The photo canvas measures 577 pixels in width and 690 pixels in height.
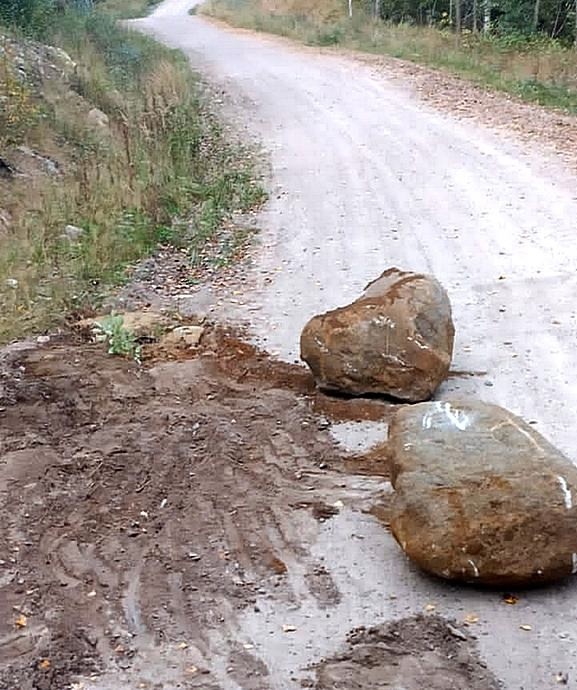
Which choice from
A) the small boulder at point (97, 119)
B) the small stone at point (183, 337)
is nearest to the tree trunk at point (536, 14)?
the small boulder at point (97, 119)

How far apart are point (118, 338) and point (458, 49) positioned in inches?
668

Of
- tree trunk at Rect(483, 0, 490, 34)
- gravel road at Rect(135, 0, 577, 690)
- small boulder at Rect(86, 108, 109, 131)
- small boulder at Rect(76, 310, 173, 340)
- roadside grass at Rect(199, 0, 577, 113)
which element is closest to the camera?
gravel road at Rect(135, 0, 577, 690)

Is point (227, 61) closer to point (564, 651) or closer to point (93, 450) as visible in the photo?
point (93, 450)

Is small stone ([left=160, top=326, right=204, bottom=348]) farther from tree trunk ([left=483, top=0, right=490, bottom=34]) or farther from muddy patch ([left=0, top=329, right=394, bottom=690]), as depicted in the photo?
tree trunk ([left=483, top=0, right=490, bottom=34])

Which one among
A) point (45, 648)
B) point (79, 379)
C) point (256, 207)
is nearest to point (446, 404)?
point (45, 648)

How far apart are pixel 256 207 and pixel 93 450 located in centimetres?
613

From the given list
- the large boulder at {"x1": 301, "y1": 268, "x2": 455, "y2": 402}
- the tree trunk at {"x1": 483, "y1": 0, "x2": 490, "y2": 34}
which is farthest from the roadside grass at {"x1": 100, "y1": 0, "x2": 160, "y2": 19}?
the large boulder at {"x1": 301, "y1": 268, "x2": 455, "y2": 402}

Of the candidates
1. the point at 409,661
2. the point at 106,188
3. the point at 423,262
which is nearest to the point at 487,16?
the point at 106,188

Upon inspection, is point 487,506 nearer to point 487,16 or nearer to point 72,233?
point 72,233

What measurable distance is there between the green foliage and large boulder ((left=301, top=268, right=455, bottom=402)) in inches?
55.6

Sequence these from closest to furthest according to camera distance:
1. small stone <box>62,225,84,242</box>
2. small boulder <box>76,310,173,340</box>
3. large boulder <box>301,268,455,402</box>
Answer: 1. large boulder <box>301,268,455,402</box>
2. small boulder <box>76,310,173,340</box>
3. small stone <box>62,225,84,242</box>

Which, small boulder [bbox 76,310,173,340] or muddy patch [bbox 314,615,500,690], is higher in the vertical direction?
muddy patch [bbox 314,615,500,690]

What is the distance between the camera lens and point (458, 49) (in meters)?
22.3

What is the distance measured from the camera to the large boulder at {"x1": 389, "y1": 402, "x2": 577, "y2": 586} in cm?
433
